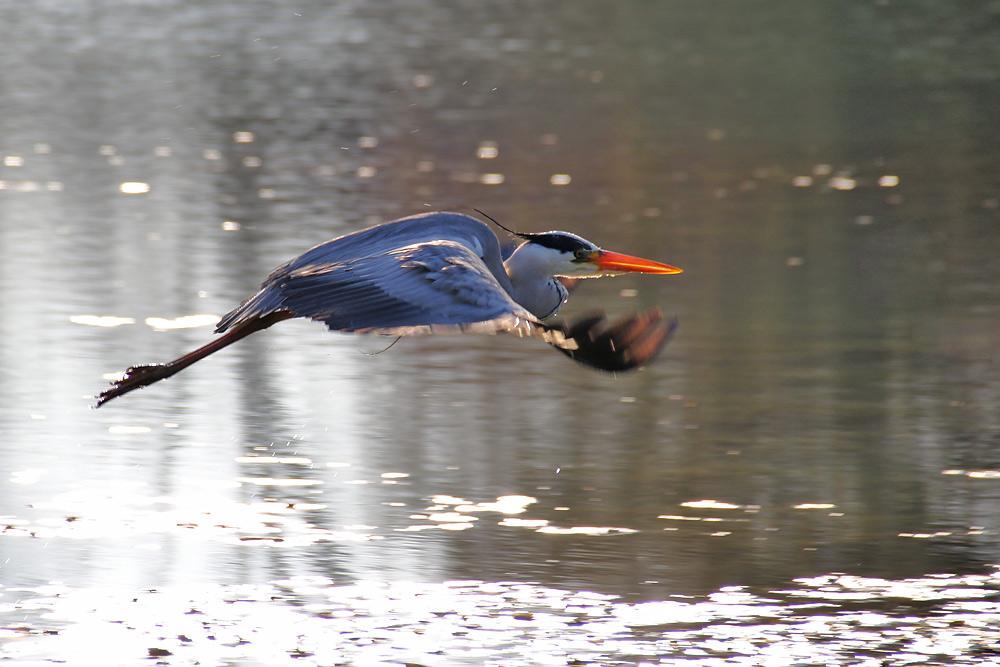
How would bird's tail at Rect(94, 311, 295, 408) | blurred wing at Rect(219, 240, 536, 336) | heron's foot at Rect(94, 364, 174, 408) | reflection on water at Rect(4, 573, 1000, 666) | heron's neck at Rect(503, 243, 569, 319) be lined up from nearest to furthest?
blurred wing at Rect(219, 240, 536, 336)
reflection on water at Rect(4, 573, 1000, 666)
bird's tail at Rect(94, 311, 295, 408)
heron's foot at Rect(94, 364, 174, 408)
heron's neck at Rect(503, 243, 569, 319)

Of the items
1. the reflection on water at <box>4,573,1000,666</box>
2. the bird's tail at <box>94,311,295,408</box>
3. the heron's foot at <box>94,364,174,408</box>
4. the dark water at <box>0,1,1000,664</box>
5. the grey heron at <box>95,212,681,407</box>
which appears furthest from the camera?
the dark water at <box>0,1,1000,664</box>

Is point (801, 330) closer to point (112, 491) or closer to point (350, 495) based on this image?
point (350, 495)

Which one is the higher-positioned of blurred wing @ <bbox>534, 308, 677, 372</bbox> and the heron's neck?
the heron's neck

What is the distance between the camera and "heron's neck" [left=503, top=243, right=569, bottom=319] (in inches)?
286

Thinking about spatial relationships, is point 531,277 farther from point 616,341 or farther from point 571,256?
point 616,341

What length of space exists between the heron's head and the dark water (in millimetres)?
1255

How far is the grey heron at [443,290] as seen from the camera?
5.43 metres

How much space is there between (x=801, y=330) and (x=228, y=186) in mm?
8175

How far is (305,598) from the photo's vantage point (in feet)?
22.2

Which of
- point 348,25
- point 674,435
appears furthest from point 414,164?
point 348,25

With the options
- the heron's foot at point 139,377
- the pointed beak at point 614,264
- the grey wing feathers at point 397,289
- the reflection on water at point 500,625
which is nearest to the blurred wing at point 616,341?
the grey wing feathers at point 397,289

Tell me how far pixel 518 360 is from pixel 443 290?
5.59 m

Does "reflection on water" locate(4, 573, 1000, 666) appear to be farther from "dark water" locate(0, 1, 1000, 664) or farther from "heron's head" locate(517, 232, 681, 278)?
"heron's head" locate(517, 232, 681, 278)

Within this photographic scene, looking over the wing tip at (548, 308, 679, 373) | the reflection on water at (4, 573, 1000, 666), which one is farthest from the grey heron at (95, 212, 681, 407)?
the reflection on water at (4, 573, 1000, 666)
